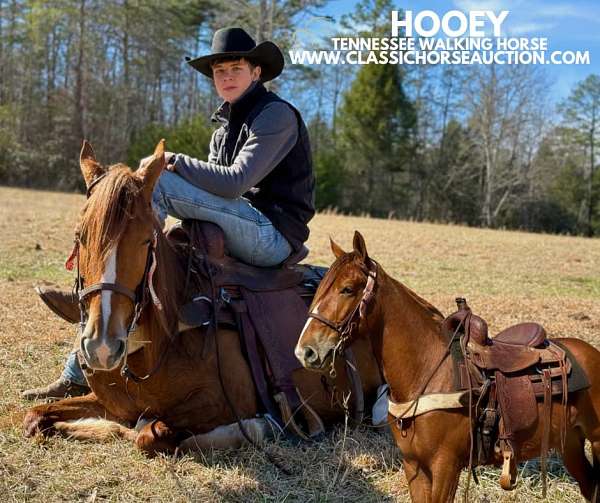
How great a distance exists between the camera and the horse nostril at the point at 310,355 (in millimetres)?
2631

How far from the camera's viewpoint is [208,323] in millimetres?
3592

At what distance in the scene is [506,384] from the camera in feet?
9.02

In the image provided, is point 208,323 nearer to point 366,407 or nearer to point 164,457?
point 164,457

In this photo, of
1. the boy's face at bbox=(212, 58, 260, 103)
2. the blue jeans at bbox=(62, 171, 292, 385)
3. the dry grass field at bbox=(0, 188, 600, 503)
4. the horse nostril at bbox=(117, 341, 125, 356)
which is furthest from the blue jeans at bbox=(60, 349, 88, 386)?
the boy's face at bbox=(212, 58, 260, 103)

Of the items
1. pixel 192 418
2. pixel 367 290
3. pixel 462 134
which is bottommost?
pixel 192 418

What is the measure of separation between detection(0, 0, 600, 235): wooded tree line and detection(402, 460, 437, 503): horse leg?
31.9m

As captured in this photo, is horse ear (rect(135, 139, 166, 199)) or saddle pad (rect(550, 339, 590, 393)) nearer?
saddle pad (rect(550, 339, 590, 393))

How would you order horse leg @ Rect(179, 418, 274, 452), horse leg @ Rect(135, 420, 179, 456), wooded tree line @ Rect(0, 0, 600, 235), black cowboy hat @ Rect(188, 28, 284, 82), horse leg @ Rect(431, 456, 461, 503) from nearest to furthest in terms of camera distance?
horse leg @ Rect(431, 456, 461, 503) < horse leg @ Rect(135, 420, 179, 456) < horse leg @ Rect(179, 418, 274, 452) < black cowboy hat @ Rect(188, 28, 284, 82) < wooded tree line @ Rect(0, 0, 600, 235)

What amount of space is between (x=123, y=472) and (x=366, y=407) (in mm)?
1653

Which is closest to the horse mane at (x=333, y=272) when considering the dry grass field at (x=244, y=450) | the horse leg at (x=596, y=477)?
the dry grass field at (x=244, y=450)

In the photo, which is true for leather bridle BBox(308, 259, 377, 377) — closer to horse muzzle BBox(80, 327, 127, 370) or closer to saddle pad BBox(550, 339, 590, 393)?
horse muzzle BBox(80, 327, 127, 370)

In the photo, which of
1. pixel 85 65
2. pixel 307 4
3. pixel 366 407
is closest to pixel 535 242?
pixel 307 4

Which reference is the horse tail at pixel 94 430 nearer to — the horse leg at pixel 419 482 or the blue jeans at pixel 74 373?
the blue jeans at pixel 74 373

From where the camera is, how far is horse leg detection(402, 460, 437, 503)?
2.65 metres
